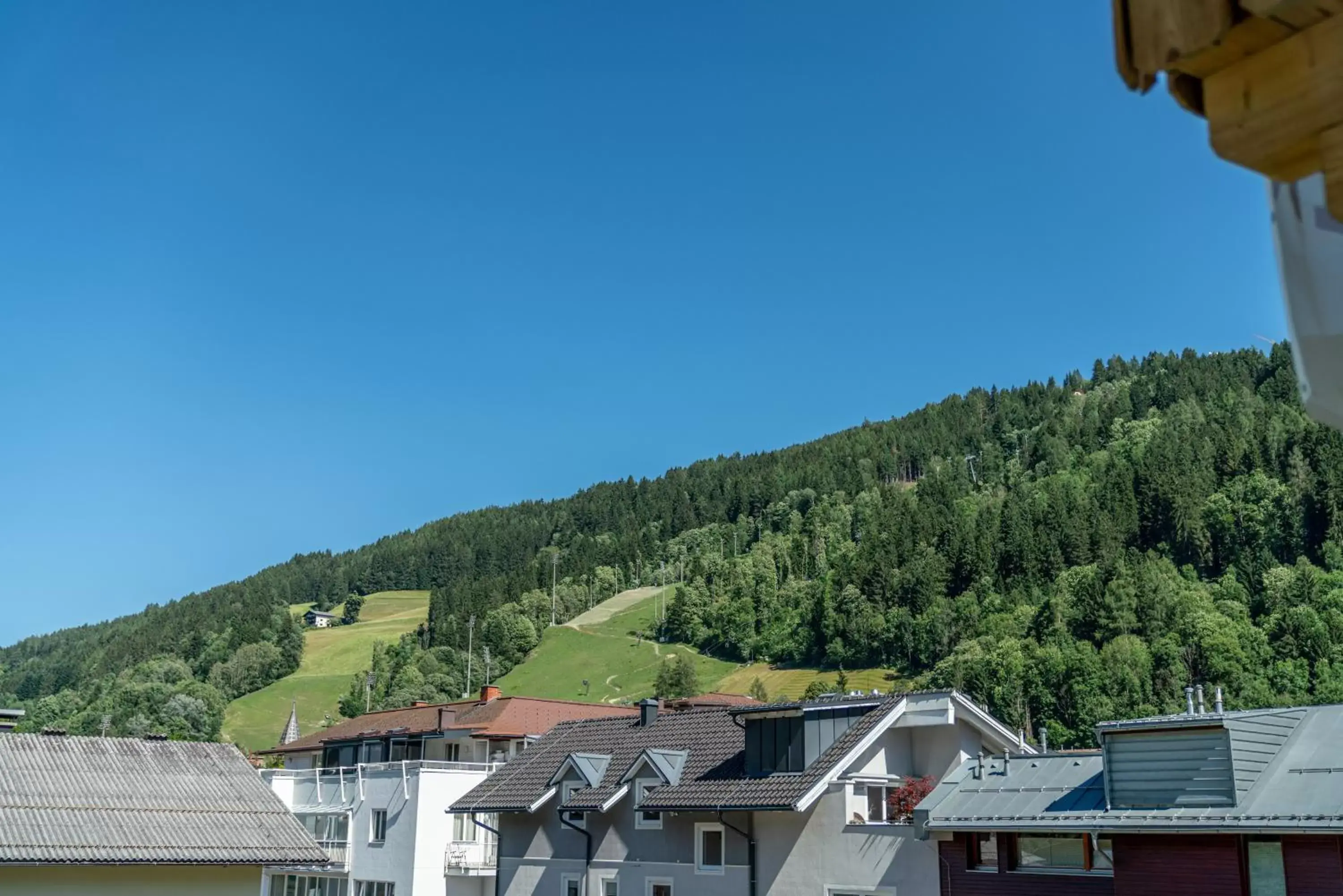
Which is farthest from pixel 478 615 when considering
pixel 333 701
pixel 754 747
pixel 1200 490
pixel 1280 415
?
pixel 754 747

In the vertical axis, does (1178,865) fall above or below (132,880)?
above

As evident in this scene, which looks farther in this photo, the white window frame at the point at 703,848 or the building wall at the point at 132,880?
the white window frame at the point at 703,848

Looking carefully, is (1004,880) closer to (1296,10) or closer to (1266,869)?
(1266,869)

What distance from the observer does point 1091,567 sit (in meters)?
142

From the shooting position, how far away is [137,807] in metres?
26.3

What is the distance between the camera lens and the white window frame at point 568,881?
37.5 metres

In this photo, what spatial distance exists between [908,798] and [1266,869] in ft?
32.0

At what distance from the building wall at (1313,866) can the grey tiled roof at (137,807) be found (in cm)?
1999

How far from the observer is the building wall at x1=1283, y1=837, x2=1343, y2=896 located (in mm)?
21438

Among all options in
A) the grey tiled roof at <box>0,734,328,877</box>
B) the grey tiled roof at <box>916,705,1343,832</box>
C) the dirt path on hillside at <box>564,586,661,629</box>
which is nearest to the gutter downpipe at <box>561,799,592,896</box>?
the grey tiled roof at <box>0,734,328,877</box>

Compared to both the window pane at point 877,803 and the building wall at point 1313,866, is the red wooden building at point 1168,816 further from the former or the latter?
the window pane at point 877,803

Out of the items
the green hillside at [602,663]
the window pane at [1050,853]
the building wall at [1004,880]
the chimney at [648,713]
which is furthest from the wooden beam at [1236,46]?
the green hillside at [602,663]

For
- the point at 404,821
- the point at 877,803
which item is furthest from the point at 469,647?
the point at 877,803

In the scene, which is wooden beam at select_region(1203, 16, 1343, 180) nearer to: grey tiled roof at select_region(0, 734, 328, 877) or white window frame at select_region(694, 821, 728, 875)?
grey tiled roof at select_region(0, 734, 328, 877)
